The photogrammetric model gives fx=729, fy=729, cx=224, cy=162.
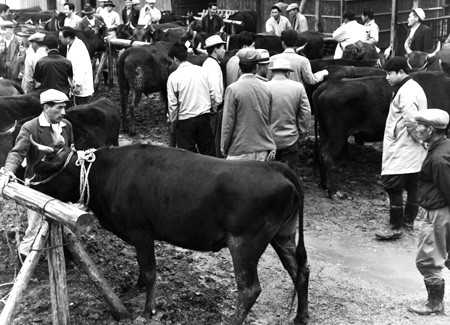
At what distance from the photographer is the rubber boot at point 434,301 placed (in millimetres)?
6434

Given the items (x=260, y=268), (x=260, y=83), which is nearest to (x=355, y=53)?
(x=260, y=83)

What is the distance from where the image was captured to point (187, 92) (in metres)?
9.44

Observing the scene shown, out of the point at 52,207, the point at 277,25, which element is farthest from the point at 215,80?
the point at 277,25

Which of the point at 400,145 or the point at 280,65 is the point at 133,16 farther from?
the point at 400,145

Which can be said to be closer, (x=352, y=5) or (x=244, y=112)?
(x=244, y=112)

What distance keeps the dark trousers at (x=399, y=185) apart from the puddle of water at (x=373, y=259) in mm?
526

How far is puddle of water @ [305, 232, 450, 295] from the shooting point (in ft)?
23.8

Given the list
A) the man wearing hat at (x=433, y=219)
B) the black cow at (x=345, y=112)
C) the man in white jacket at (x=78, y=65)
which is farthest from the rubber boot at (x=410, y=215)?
the man in white jacket at (x=78, y=65)

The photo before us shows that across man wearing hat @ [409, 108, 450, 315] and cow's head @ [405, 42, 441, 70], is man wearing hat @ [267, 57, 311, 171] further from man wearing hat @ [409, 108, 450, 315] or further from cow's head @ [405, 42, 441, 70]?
cow's head @ [405, 42, 441, 70]

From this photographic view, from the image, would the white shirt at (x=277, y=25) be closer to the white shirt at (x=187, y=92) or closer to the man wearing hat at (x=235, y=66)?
the man wearing hat at (x=235, y=66)

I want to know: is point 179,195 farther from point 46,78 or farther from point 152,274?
point 46,78

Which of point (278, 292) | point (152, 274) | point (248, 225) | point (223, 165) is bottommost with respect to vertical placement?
point (278, 292)

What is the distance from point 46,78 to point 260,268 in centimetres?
521

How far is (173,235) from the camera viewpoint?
6234mm
